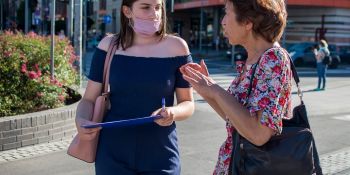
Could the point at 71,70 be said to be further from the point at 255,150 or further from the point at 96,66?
the point at 255,150

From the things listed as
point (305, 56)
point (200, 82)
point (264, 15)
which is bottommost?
point (305, 56)

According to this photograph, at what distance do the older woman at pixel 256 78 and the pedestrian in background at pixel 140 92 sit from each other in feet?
1.22

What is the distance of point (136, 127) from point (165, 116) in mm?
291

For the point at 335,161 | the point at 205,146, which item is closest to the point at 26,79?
the point at 205,146

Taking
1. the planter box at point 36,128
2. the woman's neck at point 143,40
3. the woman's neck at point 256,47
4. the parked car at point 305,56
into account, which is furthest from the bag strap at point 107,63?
the parked car at point 305,56

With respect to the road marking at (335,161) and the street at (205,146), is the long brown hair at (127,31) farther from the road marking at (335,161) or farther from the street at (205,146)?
the road marking at (335,161)

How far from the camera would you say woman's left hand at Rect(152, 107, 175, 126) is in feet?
8.53

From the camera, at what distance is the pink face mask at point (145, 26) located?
2.90 meters

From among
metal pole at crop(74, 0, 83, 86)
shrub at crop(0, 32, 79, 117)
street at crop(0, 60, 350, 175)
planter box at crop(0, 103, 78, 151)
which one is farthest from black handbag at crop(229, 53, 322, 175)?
metal pole at crop(74, 0, 83, 86)

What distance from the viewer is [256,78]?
230 centimetres

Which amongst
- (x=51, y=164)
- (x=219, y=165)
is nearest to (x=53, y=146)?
(x=51, y=164)

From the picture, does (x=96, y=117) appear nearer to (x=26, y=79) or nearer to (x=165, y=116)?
(x=165, y=116)

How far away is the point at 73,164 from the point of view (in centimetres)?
607

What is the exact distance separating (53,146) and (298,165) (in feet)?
16.9
